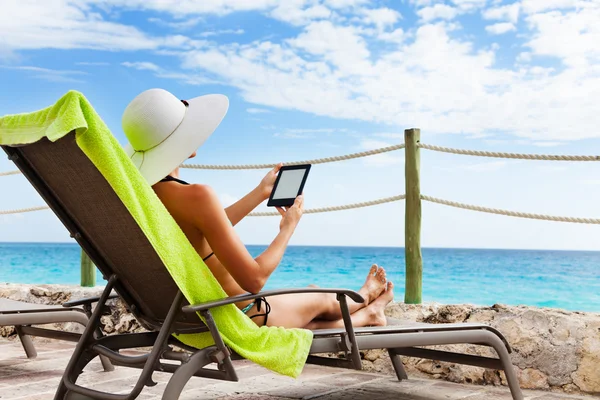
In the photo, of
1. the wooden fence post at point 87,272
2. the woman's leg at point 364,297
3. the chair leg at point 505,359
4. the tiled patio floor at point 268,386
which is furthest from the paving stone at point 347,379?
the wooden fence post at point 87,272

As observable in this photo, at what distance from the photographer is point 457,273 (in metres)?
27.0

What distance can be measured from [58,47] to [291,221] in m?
25.8

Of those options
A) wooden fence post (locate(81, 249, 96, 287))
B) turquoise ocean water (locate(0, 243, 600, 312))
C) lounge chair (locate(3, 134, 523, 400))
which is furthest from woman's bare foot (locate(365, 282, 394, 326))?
turquoise ocean water (locate(0, 243, 600, 312))

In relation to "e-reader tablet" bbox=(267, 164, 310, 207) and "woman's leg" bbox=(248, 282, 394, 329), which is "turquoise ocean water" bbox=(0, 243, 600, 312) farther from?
"e-reader tablet" bbox=(267, 164, 310, 207)

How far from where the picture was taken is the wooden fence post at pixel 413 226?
3.63 m

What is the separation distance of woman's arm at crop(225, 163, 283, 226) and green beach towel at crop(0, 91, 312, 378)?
1.88 feet

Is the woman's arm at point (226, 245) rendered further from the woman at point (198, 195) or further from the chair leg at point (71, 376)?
the chair leg at point (71, 376)

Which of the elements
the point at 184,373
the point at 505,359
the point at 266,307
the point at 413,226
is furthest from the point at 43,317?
the point at 505,359

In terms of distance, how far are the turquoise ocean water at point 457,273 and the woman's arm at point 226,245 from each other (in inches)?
776

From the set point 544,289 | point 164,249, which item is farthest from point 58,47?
point 164,249

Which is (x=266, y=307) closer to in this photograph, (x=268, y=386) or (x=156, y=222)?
(x=156, y=222)

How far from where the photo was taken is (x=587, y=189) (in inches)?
974

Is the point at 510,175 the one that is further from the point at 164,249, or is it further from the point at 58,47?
the point at 164,249

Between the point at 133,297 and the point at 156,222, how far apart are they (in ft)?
1.57
